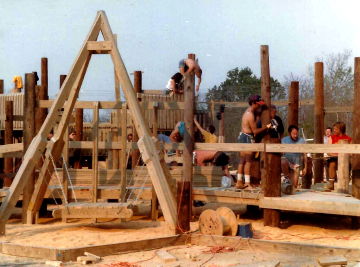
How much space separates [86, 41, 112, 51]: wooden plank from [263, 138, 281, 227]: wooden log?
319cm

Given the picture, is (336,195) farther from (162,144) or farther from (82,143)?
(82,143)

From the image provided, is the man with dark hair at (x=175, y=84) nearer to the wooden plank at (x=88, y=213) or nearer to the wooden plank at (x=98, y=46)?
the wooden plank at (x=98, y=46)

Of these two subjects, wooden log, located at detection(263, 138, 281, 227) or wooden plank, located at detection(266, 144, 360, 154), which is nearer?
wooden plank, located at detection(266, 144, 360, 154)

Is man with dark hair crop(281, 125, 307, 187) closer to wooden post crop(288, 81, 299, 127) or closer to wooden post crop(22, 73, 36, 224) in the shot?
wooden post crop(288, 81, 299, 127)

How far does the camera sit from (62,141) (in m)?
9.99

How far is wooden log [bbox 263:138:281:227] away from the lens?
9.52m

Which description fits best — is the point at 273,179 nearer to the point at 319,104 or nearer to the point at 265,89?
the point at 265,89

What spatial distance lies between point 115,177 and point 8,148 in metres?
2.05

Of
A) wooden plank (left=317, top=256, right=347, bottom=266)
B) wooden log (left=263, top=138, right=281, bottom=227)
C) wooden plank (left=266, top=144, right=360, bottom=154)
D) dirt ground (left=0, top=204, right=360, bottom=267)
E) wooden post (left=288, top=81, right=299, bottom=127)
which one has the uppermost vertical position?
wooden post (left=288, top=81, right=299, bottom=127)

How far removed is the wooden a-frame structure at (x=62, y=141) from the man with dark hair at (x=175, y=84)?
2.76m

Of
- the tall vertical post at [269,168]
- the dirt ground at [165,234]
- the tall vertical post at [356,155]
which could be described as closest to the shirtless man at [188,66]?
the tall vertical post at [269,168]

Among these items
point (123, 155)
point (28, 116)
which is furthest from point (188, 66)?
point (28, 116)

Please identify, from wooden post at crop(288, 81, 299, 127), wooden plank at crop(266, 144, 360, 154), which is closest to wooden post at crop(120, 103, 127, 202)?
wooden plank at crop(266, 144, 360, 154)

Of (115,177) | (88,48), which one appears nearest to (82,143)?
(115,177)
